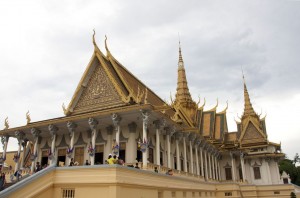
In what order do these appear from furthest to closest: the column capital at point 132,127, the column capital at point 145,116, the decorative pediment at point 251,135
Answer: the decorative pediment at point 251,135
the column capital at point 132,127
the column capital at point 145,116

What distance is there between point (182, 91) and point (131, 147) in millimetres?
21772

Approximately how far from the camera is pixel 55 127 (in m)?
17.1

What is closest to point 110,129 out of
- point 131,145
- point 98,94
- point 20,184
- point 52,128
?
point 131,145

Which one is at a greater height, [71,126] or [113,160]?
[71,126]

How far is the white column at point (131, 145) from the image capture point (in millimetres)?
15992

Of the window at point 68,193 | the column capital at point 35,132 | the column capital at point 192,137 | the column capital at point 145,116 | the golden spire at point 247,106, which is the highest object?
the golden spire at point 247,106

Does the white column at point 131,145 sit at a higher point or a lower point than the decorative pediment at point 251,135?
lower

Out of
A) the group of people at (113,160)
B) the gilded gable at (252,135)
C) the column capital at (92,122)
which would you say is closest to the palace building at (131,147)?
the column capital at (92,122)

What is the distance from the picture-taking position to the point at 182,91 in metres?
36.9

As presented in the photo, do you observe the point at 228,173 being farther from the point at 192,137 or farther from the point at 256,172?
the point at 192,137

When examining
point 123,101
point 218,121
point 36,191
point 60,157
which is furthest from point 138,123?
point 218,121

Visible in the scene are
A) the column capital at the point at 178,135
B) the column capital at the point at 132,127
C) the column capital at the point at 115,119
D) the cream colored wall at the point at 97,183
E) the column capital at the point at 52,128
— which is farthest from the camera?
the column capital at the point at 178,135

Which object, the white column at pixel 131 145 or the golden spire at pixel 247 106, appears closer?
the white column at pixel 131 145

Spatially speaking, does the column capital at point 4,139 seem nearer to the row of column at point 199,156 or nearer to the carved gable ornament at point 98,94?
the carved gable ornament at point 98,94
